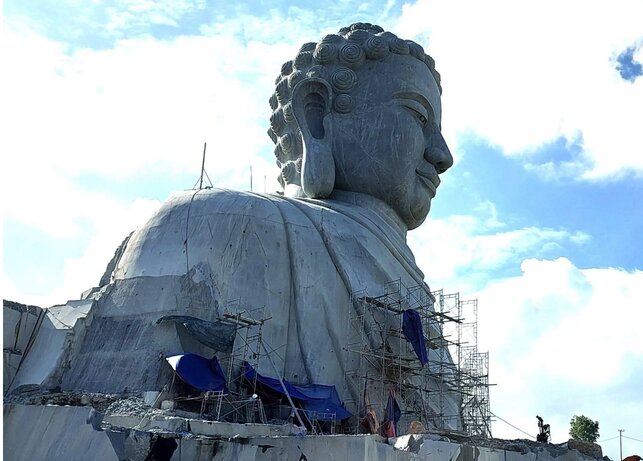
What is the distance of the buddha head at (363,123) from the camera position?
14.6 m

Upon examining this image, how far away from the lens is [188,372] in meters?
10.1

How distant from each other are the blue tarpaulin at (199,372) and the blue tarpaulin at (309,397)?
0.52 metres

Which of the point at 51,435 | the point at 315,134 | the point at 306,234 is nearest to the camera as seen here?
the point at 51,435

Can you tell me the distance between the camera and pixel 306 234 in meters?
12.5

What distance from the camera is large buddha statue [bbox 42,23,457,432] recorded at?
36.6 feet

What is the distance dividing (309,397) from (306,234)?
2.94 m

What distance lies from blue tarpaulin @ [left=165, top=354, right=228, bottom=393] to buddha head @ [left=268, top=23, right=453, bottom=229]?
4.89 metres

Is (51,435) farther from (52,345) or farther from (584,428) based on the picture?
(584,428)

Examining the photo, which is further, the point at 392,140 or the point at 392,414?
the point at 392,140

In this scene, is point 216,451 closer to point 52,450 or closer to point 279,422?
point 52,450

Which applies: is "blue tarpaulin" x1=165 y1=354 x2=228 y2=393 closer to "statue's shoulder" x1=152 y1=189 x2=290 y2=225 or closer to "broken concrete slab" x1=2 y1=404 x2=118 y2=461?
"broken concrete slab" x1=2 y1=404 x2=118 y2=461

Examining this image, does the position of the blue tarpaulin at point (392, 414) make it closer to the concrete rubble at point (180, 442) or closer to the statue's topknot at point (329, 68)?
the concrete rubble at point (180, 442)

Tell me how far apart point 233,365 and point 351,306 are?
7.69ft

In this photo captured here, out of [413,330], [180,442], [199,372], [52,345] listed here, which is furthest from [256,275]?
[180,442]
